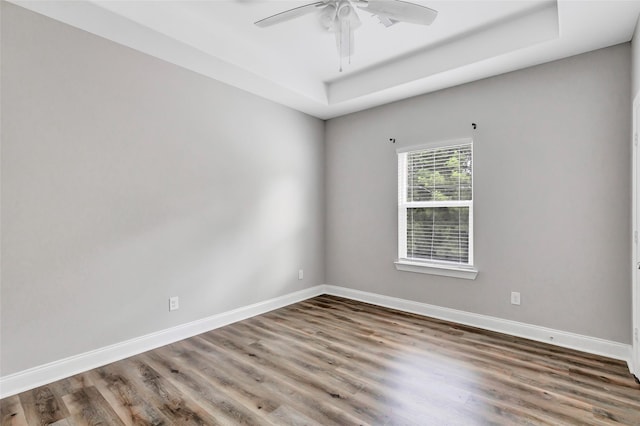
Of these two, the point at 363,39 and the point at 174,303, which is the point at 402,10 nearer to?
the point at 363,39

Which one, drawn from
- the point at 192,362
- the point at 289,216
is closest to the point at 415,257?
the point at 289,216

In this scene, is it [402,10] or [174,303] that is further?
[174,303]

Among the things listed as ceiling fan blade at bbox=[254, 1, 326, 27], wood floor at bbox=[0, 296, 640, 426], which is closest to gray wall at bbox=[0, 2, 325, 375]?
wood floor at bbox=[0, 296, 640, 426]

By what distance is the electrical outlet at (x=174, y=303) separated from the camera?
311cm

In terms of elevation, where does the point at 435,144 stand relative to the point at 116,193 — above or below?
above

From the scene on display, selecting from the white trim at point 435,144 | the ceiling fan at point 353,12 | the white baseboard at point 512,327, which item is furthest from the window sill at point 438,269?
the ceiling fan at point 353,12

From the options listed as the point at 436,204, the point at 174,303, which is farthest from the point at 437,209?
the point at 174,303

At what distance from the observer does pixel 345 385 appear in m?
2.30

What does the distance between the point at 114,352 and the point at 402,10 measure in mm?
3346

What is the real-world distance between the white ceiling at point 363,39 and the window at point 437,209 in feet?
2.52

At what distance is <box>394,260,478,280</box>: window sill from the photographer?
351 centimetres

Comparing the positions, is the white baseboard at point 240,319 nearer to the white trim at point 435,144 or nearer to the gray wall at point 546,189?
the gray wall at point 546,189

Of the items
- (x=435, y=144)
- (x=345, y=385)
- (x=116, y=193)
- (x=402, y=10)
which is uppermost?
(x=402, y=10)

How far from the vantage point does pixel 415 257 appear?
13.3 feet
